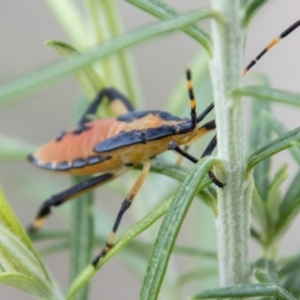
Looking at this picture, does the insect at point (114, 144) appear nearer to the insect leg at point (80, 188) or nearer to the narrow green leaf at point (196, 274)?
the insect leg at point (80, 188)

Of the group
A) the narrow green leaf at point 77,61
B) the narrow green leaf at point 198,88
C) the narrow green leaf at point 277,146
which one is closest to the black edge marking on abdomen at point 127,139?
the narrow green leaf at point 198,88

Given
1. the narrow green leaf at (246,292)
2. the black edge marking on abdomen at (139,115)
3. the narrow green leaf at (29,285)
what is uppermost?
the black edge marking on abdomen at (139,115)

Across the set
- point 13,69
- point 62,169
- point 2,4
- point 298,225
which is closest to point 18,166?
point 13,69

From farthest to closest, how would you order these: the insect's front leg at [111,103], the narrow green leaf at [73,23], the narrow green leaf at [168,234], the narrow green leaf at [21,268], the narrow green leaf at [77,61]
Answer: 1. the narrow green leaf at [73,23]
2. the insect's front leg at [111,103]
3. the narrow green leaf at [21,268]
4. the narrow green leaf at [168,234]
5. the narrow green leaf at [77,61]

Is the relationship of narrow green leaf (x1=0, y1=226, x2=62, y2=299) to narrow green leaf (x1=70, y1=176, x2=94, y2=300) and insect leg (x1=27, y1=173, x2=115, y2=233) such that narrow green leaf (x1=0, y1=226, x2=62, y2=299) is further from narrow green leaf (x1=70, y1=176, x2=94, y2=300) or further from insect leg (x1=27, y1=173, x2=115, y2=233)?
insect leg (x1=27, y1=173, x2=115, y2=233)

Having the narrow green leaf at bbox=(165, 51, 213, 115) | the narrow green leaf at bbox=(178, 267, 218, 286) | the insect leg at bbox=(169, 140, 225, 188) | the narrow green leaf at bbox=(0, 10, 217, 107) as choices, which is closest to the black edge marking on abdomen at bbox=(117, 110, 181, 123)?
the insect leg at bbox=(169, 140, 225, 188)

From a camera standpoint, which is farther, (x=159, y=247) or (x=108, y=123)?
(x=108, y=123)

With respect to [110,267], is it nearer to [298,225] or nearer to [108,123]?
[298,225]
